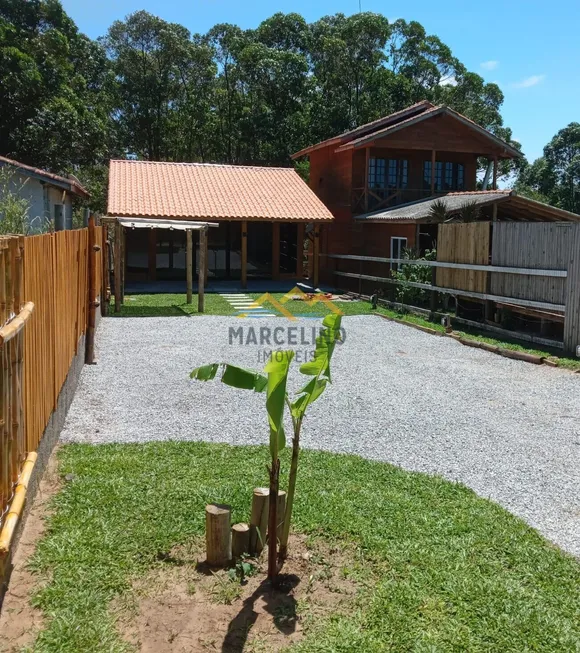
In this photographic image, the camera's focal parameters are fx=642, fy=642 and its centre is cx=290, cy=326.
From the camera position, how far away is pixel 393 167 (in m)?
25.3

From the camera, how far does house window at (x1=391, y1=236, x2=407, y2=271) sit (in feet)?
70.2

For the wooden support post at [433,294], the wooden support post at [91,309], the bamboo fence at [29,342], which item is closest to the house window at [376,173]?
the wooden support post at [433,294]

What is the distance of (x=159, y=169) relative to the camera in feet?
84.0

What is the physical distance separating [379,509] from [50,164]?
27.9 m

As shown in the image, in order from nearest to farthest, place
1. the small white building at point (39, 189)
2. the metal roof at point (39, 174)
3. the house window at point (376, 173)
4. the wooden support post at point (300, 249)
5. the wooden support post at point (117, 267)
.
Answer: the wooden support post at point (117, 267)
the metal roof at point (39, 174)
the small white building at point (39, 189)
the wooden support post at point (300, 249)
the house window at point (376, 173)

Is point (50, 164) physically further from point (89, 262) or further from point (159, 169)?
point (89, 262)

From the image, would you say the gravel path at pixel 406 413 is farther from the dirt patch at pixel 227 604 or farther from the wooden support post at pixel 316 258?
the wooden support post at pixel 316 258

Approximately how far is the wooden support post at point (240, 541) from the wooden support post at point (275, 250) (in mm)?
20618

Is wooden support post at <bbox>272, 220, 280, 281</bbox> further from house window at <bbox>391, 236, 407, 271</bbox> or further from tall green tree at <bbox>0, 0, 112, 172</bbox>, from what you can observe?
tall green tree at <bbox>0, 0, 112, 172</bbox>

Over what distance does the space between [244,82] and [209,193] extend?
1924 centimetres

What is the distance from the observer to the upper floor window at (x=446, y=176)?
84.5 feet

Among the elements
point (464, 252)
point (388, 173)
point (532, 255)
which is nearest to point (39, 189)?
point (388, 173)

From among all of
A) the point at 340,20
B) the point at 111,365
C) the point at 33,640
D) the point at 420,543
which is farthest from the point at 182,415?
the point at 340,20

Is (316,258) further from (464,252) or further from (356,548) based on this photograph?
(356,548)
